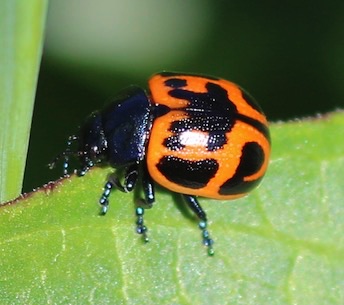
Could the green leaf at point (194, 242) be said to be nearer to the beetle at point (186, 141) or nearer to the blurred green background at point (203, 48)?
the beetle at point (186, 141)

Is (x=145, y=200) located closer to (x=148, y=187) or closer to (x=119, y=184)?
(x=119, y=184)

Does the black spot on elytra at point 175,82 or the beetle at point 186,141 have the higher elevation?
the black spot on elytra at point 175,82

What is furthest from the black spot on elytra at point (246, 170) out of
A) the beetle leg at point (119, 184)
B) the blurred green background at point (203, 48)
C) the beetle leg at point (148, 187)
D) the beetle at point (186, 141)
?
the blurred green background at point (203, 48)

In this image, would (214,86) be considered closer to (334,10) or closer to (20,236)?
(20,236)

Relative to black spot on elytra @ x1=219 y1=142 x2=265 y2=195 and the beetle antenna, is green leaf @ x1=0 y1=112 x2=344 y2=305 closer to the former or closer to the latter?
black spot on elytra @ x1=219 y1=142 x2=265 y2=195

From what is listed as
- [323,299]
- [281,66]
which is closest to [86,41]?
[281,66]

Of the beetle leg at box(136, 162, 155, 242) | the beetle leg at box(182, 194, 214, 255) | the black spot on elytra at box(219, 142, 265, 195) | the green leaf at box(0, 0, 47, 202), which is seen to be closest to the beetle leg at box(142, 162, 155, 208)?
the beetle leg at box(136, 162, 155, 242)
